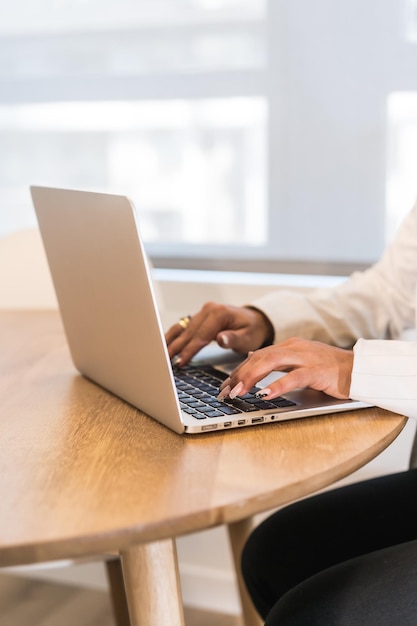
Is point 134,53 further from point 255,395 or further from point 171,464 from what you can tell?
point 171,464

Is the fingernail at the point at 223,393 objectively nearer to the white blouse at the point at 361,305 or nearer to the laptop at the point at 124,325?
the laptop at the point at 124,325

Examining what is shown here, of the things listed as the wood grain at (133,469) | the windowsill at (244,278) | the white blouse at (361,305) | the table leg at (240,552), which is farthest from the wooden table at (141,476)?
the windowsill at (244,278)

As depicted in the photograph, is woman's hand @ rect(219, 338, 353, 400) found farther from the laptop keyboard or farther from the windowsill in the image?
the windowsill

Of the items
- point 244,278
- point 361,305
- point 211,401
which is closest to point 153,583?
point 211,401

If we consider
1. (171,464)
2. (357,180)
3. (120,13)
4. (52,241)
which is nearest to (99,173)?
(120,13)

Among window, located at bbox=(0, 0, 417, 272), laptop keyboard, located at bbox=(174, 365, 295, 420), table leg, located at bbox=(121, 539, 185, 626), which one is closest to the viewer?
table leg, located at bbox=(121, 539, 185, 626)

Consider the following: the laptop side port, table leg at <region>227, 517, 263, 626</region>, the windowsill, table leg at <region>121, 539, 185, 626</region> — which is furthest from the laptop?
the windowsill

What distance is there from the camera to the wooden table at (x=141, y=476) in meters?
0.72

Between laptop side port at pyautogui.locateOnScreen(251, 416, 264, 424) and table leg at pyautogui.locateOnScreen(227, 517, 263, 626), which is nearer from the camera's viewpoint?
laptop side port at pyautogui.locateOnScreen(251, 416, 264, 424)

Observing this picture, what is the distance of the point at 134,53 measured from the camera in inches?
81.3

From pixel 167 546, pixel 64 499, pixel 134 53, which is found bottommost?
pixel 167 546

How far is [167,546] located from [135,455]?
0.10m

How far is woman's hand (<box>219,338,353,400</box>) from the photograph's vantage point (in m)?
0.97

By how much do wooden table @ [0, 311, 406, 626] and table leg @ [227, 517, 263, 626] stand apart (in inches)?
21.7
